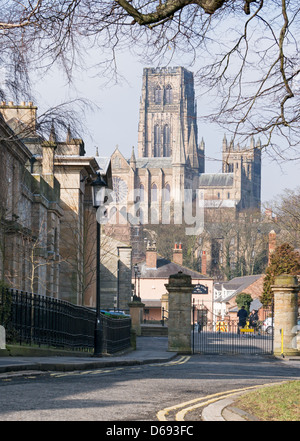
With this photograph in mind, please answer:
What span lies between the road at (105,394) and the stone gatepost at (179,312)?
1115 cm

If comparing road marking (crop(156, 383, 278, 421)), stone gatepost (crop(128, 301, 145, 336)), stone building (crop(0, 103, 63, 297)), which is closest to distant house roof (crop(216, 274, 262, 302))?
stone gatepost (crop(128, 301, 145, 336))

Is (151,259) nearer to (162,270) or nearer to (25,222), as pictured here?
(162,270)

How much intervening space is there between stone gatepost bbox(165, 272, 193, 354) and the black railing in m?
2.22

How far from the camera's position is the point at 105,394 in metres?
9.52

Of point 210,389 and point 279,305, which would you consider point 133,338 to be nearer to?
point 279,305

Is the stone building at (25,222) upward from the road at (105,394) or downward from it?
upward

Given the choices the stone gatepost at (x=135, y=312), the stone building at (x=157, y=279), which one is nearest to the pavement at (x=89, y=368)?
the stone gatepost at (x=135, y=312)

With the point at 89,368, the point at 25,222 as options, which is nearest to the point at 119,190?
the point at 25,222

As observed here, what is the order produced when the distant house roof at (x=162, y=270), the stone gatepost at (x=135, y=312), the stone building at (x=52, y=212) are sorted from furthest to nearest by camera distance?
the distant house roof at (x=162, y=270) → the stone gatepost at (x=135, y=312) → the stone building at (x=52, y=212)

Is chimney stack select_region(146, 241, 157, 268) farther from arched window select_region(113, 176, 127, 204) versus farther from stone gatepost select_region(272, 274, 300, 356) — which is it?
arched window select_region(113, 176, 127, 204)

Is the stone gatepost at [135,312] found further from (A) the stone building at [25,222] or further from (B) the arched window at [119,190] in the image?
(B) the arched window at [119,190]

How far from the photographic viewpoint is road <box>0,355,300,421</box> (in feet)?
25.2

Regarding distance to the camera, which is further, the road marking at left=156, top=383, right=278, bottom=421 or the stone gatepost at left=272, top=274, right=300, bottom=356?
the stone gatepost at left=272, top=274, right=300, bottom=356

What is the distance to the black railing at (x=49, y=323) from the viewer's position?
53.2ft
